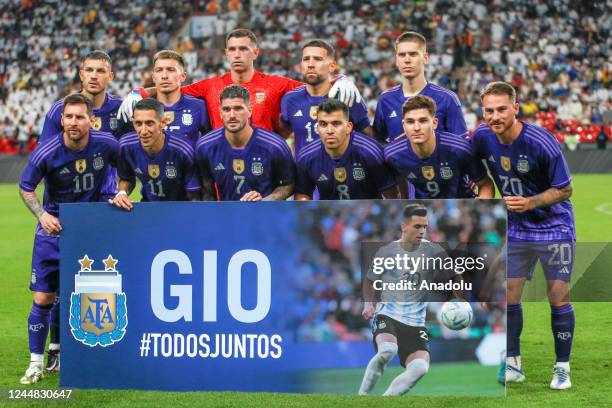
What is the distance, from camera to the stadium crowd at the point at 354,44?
3031cm

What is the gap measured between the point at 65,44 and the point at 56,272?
Answer: 2985cm

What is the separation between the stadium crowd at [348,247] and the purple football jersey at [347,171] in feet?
3.04

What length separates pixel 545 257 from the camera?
20.8 feet

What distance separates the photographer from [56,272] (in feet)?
21.8

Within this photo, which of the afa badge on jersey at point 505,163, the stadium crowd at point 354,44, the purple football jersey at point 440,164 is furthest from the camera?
the stadium crowd at point 354,44

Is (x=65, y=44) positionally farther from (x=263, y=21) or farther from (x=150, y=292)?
(x=150, y=292)

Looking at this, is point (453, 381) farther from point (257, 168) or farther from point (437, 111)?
point (437, 111)

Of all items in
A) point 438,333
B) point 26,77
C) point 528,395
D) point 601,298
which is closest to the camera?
point 438,333

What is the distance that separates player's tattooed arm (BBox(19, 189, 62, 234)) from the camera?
599 centimetres

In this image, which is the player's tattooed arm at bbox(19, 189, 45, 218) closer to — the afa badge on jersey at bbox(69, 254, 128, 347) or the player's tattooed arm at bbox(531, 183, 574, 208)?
the afa badge on jersey at bbox(69, 254, 128, 347)

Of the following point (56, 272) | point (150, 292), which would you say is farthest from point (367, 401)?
point (56, 272)

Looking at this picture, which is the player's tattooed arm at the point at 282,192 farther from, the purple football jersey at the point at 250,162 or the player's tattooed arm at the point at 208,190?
the player's tattooed arm at the point at 208,190

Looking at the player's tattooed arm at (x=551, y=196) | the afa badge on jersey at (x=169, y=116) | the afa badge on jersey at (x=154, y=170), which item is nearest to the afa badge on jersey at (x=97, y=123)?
the afa badge on jersey at (x=169, y=116)

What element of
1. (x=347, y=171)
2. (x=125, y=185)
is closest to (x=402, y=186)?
(x=347, y=171)
